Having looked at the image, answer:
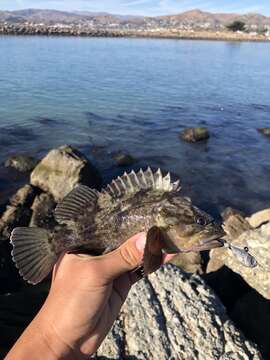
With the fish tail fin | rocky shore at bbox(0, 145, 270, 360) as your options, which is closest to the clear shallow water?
rocky shore at bbox(0, 145, 270, 360)

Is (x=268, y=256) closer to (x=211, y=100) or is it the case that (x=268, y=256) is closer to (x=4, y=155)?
(x=4, y=155)

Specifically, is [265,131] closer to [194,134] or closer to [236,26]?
[194,134]

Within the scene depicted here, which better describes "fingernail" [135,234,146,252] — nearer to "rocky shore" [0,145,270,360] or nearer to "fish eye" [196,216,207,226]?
"fish eye" [196,216,207,226]

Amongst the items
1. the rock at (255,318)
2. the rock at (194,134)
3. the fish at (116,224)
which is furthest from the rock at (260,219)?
the rock at (194,134)

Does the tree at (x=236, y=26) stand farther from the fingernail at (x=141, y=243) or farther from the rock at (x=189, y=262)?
the fingernail at (x=141, y=243)

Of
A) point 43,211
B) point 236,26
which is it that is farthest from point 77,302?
point 236,26

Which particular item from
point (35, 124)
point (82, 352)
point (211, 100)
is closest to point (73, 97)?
point (35, 124)
